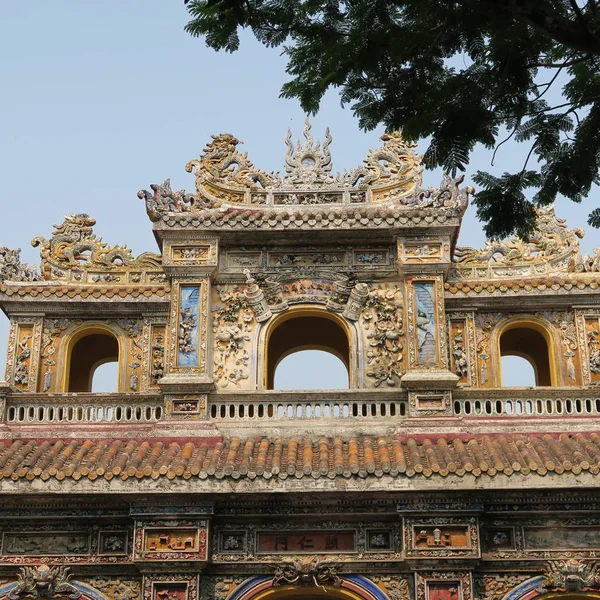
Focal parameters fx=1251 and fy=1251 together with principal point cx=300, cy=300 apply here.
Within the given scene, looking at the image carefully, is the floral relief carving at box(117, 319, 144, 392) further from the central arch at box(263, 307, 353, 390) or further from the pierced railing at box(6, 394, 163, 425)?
the central arch at box(263, 307, 353, 390)

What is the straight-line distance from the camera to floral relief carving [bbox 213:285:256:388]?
22000mm

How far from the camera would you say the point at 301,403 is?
21.5 m

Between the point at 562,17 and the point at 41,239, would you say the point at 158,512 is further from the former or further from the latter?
the point at 562,17

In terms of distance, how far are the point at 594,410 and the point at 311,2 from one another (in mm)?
12010

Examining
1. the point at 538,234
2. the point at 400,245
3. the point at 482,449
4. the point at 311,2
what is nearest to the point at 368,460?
the point at 482,449

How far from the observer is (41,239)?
23.5m

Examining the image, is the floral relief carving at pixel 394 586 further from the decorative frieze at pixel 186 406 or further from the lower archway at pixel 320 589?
the decorative frieze at pixel 186 406

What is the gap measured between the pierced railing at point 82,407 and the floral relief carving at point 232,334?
1303mm

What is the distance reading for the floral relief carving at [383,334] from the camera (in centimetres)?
2183

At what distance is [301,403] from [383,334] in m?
1.98

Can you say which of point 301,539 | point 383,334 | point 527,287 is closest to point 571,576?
point 301,539

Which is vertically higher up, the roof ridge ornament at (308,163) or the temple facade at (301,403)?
the roof ridge ornament at (308,163)

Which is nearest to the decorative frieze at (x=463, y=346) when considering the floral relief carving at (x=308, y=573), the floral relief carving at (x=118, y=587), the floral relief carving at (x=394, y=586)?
the floral relief carving at (x=394, y=586)

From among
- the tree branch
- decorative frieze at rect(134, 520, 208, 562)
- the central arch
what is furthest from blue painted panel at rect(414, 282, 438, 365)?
the tree branch
